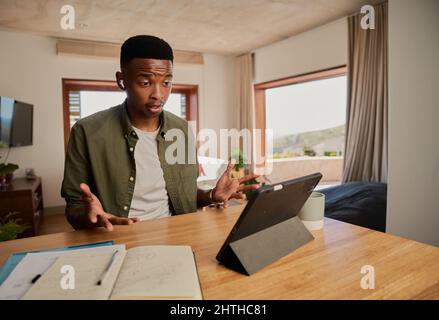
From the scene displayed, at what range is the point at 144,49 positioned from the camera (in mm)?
1260

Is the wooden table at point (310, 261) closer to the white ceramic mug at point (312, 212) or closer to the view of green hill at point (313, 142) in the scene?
the white ceramic mug at point (312, 212)

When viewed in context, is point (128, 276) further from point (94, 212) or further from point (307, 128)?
point (307, 128)

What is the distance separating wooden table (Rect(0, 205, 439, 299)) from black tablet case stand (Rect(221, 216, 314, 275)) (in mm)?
16

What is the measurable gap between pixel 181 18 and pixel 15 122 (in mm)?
2438

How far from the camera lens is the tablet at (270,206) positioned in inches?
26.6

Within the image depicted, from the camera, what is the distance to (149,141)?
57.9 inches

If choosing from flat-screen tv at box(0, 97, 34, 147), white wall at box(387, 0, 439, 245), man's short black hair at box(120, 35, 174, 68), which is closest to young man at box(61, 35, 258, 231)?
man's short black hair at box(120, 35, 174, 68)

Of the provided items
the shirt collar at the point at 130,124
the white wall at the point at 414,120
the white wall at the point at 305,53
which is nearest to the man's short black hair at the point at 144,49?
the shirt collar at the point at 130,124

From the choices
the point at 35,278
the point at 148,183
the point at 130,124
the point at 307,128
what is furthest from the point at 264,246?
the point at 307,128

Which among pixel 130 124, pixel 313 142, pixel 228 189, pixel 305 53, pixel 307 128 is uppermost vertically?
pixel 305 53

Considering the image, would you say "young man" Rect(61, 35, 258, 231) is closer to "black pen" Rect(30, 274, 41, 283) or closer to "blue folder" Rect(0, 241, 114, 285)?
"blue folder" Rect(0, 241, 114, 285)

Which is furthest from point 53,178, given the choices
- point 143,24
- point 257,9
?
point 257,9
